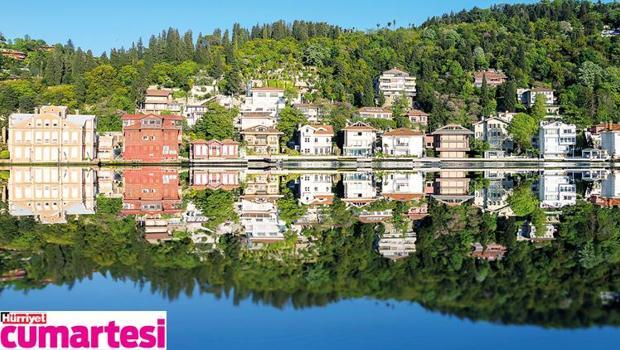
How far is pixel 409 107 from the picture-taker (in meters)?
60.6

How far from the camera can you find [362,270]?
9172 millimetres

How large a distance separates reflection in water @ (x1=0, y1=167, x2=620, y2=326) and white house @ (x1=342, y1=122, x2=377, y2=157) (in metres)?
27.1

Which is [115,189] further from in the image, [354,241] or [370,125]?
[370,125]

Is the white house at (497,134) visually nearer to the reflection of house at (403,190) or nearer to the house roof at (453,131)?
the house roof at (453,131)

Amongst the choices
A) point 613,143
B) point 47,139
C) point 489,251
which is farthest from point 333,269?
point 613,143

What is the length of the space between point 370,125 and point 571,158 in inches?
540

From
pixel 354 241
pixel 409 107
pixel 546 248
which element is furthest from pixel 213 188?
pixel 409 107

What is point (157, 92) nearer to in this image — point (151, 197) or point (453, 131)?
point (453, 131)

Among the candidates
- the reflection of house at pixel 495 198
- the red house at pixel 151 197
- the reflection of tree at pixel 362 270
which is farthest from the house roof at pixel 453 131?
the reflection of tree at pixel 362 270

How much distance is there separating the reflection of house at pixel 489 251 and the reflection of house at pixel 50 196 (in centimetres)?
854

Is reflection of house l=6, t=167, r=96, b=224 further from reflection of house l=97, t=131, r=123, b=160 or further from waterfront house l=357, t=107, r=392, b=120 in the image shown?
waterfront house l=357, t=107, r=392, b=120

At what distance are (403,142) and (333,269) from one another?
40.9 m

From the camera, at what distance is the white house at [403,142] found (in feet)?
162

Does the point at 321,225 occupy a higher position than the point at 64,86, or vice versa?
the point at 64,86
